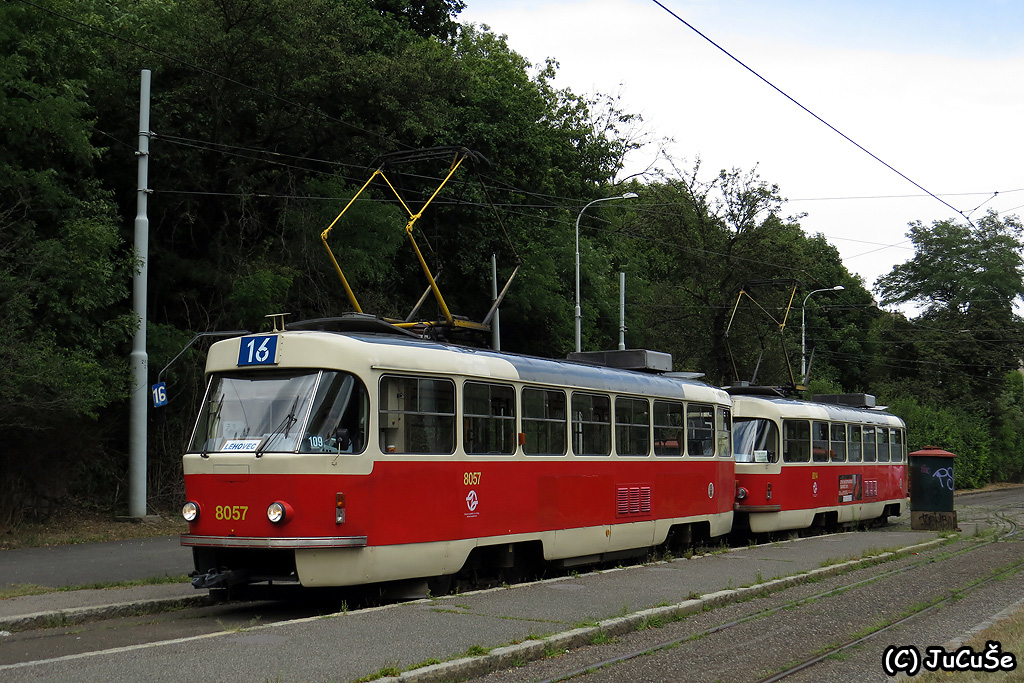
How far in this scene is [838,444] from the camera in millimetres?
24188

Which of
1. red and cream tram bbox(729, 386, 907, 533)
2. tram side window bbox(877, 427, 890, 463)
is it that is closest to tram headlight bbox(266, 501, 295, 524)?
red and cream tram bbox(729, 386, 907, 533)

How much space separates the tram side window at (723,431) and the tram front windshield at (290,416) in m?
9.22

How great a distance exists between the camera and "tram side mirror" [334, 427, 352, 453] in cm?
1088

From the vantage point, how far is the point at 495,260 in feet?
106

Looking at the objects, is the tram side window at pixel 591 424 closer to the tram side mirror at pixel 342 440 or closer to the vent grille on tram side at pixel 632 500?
the vent grille on tram side at pixel 632 500

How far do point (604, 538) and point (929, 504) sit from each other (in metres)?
12.0

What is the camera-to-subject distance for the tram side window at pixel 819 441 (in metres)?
22.7

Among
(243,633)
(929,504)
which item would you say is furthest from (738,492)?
(243,633)

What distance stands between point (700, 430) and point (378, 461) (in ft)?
27.5

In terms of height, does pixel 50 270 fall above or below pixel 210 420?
above

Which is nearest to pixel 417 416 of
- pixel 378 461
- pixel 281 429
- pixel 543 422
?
pixel 378 461

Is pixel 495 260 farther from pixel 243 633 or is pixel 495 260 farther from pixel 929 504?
pixel 243 633

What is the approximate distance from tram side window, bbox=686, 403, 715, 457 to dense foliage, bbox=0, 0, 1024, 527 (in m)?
4.42

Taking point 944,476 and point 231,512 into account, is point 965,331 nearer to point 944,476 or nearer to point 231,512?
point 944,476
